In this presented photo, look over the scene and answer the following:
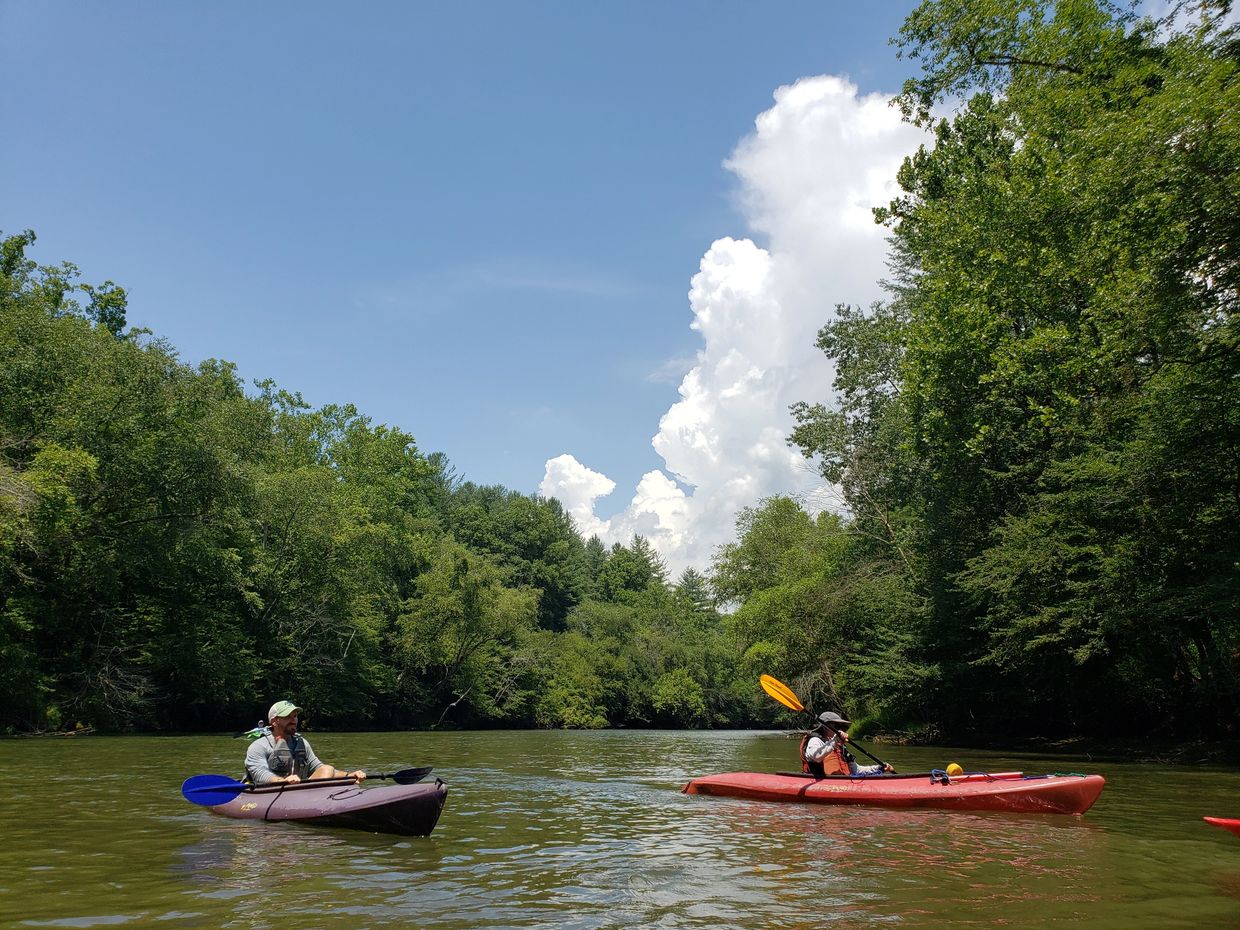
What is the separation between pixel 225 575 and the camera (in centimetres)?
2786

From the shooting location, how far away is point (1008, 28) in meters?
17.4

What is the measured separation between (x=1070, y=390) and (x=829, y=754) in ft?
38.2

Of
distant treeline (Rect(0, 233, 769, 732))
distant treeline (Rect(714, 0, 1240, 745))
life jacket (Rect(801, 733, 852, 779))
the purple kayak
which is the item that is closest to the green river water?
the purple kayak

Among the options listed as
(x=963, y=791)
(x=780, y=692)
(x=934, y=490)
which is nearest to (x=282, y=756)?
(x=963, y=791)

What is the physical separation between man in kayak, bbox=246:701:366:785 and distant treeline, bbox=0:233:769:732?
12.0m

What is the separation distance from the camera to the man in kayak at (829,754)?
1110 cm

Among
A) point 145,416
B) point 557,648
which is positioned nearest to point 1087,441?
point 145,416

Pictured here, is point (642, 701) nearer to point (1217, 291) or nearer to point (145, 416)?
point (145, 416)

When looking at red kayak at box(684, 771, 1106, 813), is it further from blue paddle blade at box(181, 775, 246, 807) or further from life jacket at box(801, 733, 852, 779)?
blue paddle blade at box(181, 775, 246, 807)

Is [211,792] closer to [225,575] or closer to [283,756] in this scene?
[283,756]

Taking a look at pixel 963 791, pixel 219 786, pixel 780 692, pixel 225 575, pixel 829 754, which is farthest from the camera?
pixel 225 575

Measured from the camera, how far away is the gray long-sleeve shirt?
894cm

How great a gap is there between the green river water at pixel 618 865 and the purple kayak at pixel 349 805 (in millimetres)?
168

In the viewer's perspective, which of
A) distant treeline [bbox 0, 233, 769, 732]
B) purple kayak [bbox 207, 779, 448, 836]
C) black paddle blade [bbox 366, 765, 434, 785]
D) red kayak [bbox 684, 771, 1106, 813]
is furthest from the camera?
distant treeline [bbox 0, 233, 769, 732]
